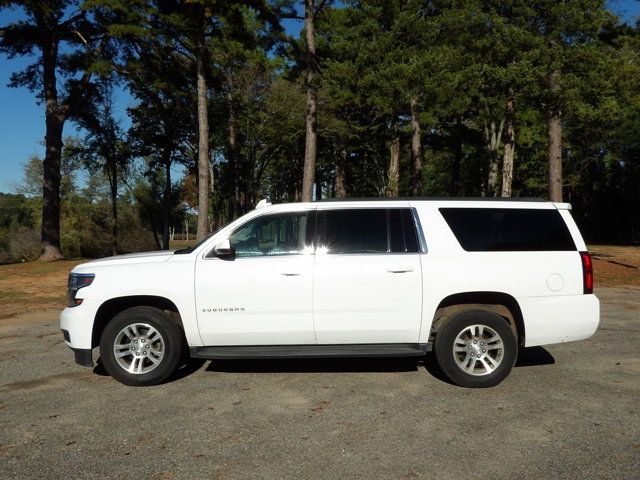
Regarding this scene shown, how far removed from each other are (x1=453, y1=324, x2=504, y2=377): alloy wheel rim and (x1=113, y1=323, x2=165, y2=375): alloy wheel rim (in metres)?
3.04

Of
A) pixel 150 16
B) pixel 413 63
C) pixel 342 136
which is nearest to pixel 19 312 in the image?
pixel 150 16

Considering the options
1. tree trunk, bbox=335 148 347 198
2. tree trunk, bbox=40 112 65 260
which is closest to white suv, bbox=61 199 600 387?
tree trunk, bbox=40 112 65 260

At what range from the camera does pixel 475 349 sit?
16.6 ft

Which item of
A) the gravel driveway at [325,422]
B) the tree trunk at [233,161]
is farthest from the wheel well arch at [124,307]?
the tree trunk at [233,161]

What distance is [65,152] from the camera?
109ft

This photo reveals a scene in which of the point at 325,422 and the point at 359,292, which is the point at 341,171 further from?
the point at 325,422

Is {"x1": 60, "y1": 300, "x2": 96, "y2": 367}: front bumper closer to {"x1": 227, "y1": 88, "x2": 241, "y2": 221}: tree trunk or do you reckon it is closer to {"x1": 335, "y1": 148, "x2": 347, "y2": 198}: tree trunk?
{"x1": 227, "y1": 88, "x2": 241, "y2": 221}: tree trunk

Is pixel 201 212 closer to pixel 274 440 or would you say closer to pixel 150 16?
pixel 150 16

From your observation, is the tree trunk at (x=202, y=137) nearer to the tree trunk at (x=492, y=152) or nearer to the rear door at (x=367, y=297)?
the rear door at (x=367, y=297)

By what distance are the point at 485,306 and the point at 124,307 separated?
3.81 meters

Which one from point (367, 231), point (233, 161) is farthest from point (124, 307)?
point (233, 161)

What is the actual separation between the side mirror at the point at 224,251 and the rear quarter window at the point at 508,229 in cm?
221

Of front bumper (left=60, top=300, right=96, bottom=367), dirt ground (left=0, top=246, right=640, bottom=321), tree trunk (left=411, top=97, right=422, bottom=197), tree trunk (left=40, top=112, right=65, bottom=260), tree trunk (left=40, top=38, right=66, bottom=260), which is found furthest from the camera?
tree trunk (left=411, top=97, right=422, bottom=197)

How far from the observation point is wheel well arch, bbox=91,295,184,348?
5160 mm
